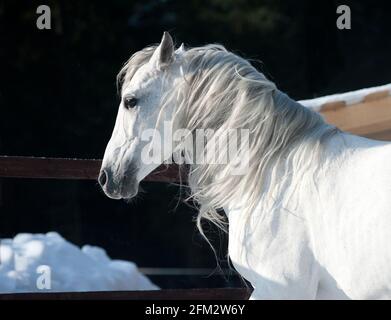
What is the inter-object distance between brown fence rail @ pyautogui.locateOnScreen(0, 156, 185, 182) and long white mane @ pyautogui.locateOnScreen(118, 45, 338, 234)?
3.42 feet

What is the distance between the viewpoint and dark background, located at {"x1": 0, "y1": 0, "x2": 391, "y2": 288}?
868 cm

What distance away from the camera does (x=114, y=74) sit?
29.8ft

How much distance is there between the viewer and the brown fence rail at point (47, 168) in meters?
4.39

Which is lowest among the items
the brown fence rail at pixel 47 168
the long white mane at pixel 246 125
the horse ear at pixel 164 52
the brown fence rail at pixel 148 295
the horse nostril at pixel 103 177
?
the brown fence rail at pixel 148 295

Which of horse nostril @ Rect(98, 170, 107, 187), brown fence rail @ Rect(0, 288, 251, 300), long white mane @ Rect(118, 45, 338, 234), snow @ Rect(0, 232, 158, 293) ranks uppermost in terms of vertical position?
long white mane @ Rect(118, 45, 338, 234)

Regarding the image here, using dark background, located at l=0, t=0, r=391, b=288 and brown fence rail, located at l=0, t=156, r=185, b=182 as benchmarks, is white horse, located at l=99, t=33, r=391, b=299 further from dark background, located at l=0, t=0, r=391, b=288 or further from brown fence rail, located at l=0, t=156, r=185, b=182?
dark background, located at l=0, t=0, r=391, b=288

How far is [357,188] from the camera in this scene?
122 inches

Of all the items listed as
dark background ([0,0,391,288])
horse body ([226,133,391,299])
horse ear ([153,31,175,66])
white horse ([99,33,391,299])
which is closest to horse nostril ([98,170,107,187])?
white horse ([99,33,391,299])

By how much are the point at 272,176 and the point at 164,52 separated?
2.46 feet

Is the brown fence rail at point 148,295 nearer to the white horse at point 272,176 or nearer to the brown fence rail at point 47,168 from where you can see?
the brown fence rail at point 47,168

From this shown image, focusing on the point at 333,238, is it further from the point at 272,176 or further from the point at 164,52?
the point at 164,52

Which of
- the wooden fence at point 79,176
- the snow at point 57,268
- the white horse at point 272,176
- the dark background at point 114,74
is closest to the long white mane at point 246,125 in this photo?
the white horse at point 272,176
